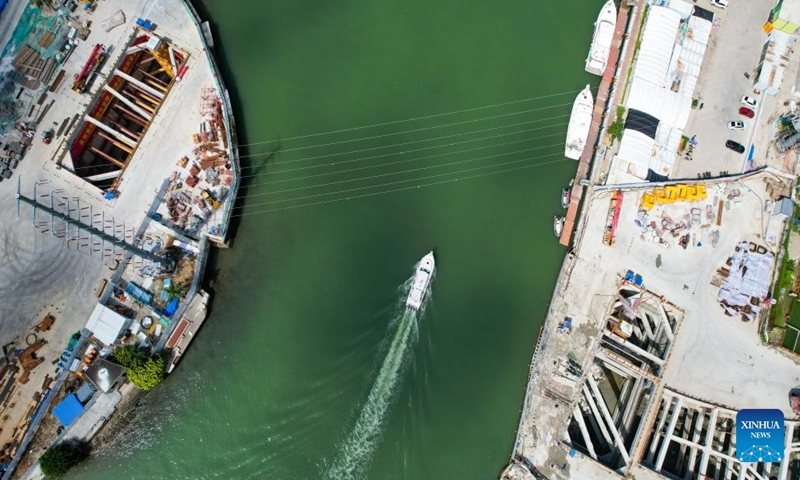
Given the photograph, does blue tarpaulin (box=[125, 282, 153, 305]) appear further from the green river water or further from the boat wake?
the boat wake

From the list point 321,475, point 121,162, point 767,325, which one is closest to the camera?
point 321,475

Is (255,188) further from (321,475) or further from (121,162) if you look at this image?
(321,475)

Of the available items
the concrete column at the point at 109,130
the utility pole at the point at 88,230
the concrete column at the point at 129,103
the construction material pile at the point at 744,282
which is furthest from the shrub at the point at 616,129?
the concrete column at the point at 109,130

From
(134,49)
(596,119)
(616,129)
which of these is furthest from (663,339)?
(134,49)

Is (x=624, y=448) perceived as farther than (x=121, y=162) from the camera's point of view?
No

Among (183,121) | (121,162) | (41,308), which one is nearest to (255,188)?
(183,121)

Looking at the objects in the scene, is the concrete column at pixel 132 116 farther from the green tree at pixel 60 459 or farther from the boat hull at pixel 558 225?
the boat hull at pixel 558 225

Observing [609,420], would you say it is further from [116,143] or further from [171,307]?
[116,143]
